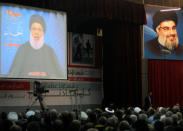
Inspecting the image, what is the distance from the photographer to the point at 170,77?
11.6 metres

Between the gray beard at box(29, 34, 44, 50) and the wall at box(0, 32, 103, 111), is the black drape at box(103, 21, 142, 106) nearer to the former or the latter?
the wall at box(0, 32, 103, 111)

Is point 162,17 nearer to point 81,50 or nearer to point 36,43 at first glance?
point 81,50

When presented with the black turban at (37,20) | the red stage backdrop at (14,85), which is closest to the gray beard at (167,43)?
the black turban at (37,20)

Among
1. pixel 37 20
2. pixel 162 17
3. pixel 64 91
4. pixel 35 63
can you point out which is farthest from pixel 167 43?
pixel 35 63

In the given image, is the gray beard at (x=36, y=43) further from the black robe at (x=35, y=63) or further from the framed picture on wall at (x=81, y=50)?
the framed picture on wall at (x=81, y=50)

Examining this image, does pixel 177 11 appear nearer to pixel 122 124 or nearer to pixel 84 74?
pixel 84 74

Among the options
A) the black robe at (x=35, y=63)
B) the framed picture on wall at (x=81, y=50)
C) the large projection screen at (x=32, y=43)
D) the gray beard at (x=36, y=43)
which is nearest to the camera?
the large projection screen at (x=32, y=43)

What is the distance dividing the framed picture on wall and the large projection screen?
5.50 feet

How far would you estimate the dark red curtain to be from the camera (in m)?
11.2

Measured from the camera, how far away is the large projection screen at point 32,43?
777cm

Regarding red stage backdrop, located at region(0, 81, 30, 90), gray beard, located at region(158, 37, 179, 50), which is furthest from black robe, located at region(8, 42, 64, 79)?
gray beard, located at region(158, 37, 179, 50)

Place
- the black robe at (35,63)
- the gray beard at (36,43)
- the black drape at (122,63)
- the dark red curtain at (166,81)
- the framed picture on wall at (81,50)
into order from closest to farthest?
the black robe at (35,63) → the gray beard at (36,43) → the black drape at (122,63) → the framed picture on wall at (81,50) → the dark red curtain at (166,81)

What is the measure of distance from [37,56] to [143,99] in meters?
4.52

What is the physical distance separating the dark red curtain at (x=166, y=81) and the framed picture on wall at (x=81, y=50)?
7.55 feet
